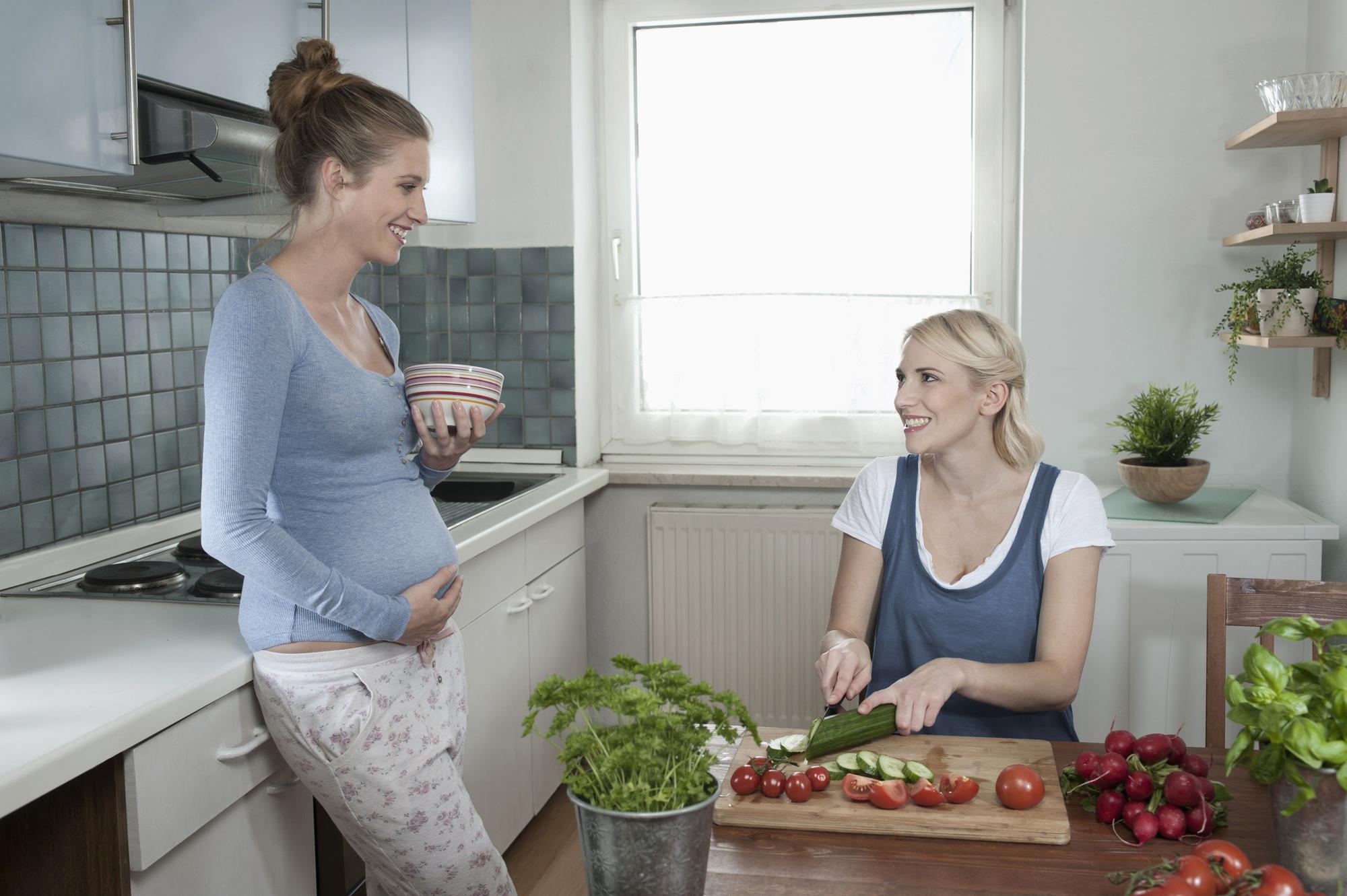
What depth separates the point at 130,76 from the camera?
1624 mm

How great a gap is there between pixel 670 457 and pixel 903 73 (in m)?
1.25

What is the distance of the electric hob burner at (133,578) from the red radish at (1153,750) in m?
1.44

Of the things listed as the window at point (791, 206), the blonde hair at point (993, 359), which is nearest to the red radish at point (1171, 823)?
the blonde hair at point (993, 359)

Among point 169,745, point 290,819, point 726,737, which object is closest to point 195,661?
point 169,745

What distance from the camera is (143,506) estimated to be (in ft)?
7.27

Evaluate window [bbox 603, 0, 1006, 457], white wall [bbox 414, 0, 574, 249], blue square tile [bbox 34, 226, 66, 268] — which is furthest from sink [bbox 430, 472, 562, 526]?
blue square tile [bbox 34, 226, 66, 268]

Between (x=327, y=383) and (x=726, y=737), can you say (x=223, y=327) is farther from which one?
(x=726, y=737)

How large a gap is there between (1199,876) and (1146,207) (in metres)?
2.32

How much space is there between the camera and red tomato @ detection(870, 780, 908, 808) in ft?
4.03

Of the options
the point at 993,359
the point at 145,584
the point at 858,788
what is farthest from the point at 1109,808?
the point at 145,584

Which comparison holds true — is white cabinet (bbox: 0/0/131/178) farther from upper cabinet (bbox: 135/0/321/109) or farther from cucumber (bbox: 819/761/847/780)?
cucumber (bbox: 819/761/847/780)

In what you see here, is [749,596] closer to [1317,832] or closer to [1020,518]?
[1020,518]

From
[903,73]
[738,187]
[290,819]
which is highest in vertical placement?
[903,73]

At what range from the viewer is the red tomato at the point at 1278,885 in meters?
0.85
